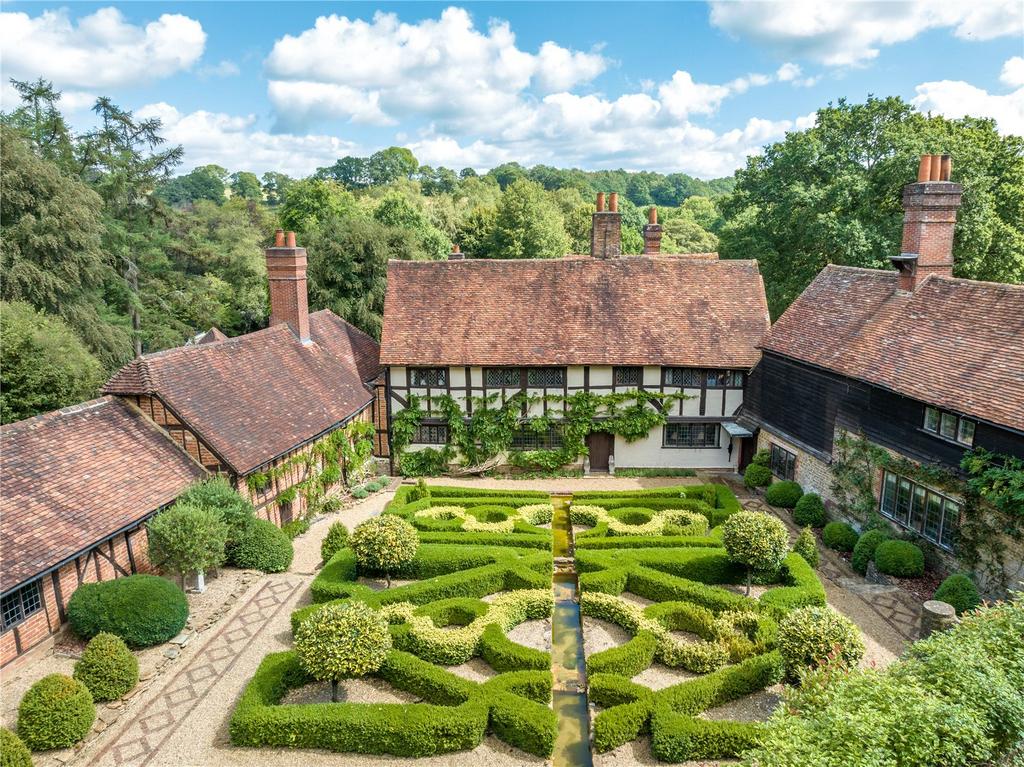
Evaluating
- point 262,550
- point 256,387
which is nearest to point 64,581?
point 262,550

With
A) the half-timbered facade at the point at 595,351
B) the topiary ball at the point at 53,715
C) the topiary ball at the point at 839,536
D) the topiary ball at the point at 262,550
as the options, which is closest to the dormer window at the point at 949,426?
the topiary ball at the point at 839,536

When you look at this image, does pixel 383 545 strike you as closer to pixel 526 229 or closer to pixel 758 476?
pixel 758 476

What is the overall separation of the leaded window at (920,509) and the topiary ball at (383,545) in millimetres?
13985

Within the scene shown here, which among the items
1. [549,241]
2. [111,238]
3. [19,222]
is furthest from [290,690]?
[549,241]

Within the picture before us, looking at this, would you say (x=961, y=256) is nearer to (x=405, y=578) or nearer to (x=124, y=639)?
(x=405, y=578)

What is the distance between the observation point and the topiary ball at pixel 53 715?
11.5 meters

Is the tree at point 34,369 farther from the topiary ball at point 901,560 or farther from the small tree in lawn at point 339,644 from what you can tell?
the topiary ball at point 901,560

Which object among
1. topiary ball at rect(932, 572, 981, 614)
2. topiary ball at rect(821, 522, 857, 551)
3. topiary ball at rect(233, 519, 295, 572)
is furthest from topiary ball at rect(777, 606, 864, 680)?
topiary ball at rect(233, 519, 295, 572)

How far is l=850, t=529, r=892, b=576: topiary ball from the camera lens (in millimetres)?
18422

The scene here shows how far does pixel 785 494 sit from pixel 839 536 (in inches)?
122

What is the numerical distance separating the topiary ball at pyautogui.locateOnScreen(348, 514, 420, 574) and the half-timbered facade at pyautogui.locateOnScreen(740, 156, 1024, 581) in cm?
1406

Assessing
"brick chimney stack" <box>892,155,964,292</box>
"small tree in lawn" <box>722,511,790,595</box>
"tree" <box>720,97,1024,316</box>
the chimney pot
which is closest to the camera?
"small tree in lawn" <box>722,511,790,595</box>

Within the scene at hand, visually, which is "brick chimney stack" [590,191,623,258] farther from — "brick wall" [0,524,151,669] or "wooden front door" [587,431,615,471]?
"brick wall" [0,524,151,669]

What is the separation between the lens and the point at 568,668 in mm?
15164
